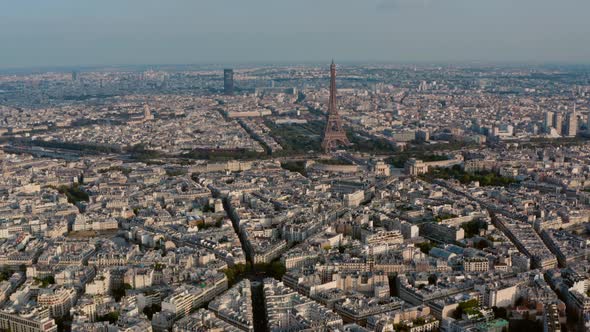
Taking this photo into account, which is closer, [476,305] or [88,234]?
[476,305]

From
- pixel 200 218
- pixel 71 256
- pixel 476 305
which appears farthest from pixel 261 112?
pixel 476 305

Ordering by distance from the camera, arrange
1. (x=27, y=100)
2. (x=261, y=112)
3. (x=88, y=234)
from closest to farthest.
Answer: (x=88, y=234), (x=261, y=112), (x=27, y=100)

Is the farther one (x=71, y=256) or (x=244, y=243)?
(x=244, y=243)

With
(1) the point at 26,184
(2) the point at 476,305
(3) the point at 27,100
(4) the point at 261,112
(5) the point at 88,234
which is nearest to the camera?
(2) the point at 476,305

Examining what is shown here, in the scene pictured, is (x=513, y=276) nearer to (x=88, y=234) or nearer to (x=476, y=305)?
(x=476, y=305)

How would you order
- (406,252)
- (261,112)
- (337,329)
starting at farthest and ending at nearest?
(261,112) < (406,252) < (337,329)

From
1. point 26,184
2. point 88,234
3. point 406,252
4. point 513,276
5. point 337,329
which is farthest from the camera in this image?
point 26,184

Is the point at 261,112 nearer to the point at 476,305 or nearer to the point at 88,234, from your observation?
the point at 88,234

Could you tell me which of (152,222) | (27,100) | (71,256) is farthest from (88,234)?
(27,100)
